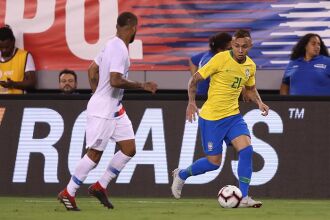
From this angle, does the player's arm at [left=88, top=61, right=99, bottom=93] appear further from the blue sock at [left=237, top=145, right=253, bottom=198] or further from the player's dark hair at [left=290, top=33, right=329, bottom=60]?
the player's dark hair at [left=290, top=33, right=329, bottom=60]

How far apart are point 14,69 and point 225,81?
4.40 meters

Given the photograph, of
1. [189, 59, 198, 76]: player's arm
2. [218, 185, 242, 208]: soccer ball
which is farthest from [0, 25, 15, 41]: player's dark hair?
[218, 185, 242, 208]: soccer ball

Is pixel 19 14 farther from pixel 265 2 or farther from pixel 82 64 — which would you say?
pixel 265 2

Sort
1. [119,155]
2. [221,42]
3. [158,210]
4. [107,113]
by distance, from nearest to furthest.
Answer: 1. [107,113]
2. [158,210]
3. [119,155]
4. [221,42]

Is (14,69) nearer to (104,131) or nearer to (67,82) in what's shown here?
(67,82)

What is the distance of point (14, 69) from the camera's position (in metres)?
16.3

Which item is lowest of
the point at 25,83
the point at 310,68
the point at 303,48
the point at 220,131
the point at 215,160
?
the point at 215,160

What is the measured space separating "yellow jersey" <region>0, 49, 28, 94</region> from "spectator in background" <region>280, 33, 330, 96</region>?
3776 millimetres

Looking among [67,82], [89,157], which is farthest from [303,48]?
[89,157]

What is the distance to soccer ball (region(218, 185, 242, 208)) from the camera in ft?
40.9

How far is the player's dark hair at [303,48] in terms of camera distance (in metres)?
15.5

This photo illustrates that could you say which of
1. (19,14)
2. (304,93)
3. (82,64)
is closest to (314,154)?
(304,93)

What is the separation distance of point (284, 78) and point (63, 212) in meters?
5.31

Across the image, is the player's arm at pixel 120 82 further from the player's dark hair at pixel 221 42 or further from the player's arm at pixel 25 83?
the player's arm at pixel 25 83
